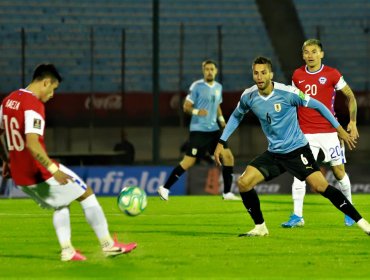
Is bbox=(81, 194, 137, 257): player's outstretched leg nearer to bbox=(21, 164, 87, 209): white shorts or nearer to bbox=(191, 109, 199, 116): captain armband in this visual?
bbox=(21, 164, 87, 209): white shorts

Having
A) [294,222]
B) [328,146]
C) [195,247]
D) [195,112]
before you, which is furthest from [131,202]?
[195,112]

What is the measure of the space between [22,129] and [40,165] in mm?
344

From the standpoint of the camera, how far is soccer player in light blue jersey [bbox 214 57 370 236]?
32.9 feet

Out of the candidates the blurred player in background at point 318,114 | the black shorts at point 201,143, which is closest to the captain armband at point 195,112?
the black shorts at point 201,143

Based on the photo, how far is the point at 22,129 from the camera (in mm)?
8172

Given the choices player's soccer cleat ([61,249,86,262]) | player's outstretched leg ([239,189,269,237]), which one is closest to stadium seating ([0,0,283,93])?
player's outstretched leg ([239,189,269,237])

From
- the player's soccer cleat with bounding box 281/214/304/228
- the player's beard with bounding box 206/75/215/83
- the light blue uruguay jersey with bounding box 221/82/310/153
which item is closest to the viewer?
the light blue uruguay jersey with bounding box 221/82/310/153

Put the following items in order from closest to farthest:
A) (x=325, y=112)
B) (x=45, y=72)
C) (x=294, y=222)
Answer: (x=45, y=72) → (x=325, y=112) → (x=294, y=222)

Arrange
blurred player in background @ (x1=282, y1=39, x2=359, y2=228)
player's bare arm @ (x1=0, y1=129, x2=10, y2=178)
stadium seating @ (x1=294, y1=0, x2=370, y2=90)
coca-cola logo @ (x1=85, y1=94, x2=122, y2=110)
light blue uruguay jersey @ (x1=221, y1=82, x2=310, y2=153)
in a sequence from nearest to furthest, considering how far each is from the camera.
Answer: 1. player's bare arm @ (x1=0, y1=129, x2=10, y2=178)
2. light blue uruguay jersey @ (x1=221, y1=82, x2=310, y2=153)
3. blurred player in background @ (x1=282, y1=39, x2=359, y2=228)
4. coca-cola logo @ (x1=85, y1=94, x2=122, y2=110)
5. stadium seating @ (x1=294, y1=0, x2=370, y2=90)

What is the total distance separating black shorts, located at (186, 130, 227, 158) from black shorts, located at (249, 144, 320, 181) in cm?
605

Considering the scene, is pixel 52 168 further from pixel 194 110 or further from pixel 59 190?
pixel 194 110

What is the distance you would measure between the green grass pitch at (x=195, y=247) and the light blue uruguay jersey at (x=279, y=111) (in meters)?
1.00

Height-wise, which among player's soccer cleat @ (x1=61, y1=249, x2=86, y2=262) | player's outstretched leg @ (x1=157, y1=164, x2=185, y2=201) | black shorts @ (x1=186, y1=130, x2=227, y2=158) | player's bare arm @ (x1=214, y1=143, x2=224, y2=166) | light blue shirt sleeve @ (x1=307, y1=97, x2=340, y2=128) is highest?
light blue shirt sleeve @ (x1=307, y1=97, x2=340, y2=128)

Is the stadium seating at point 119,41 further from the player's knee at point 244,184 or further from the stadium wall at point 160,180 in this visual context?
the player's knee at point 244,184
